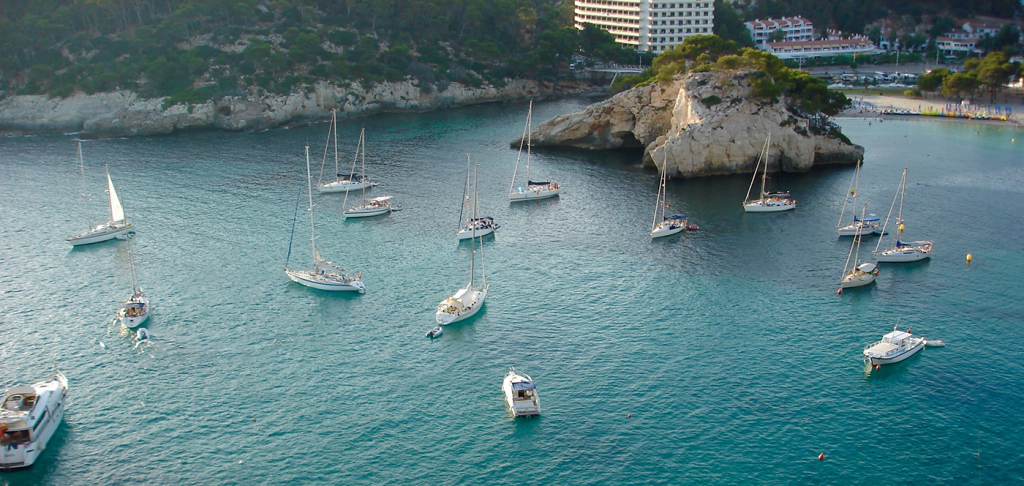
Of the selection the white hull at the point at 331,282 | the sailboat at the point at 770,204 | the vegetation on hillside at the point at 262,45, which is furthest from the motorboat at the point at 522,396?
the vegetation on hillside at the point at 262,45

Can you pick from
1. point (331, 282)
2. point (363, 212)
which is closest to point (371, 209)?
point (363, 212)

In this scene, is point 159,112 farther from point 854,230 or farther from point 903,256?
point 903,256

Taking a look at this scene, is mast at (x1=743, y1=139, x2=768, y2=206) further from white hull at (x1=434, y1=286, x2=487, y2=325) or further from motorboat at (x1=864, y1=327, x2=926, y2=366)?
white hull at (x1=434, y1=286, x2=487, y2=325)

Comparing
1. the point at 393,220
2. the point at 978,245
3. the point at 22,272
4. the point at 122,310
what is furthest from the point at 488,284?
the point at 978,245

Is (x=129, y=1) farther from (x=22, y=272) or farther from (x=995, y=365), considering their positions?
(x=995, y=365)

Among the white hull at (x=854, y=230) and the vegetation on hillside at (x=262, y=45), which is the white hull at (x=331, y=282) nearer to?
the white hull at (x=854, y=230)

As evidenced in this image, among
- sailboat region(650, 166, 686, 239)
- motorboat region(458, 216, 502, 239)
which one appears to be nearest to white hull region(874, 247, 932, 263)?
sailboat region(650, 166, 686, 239)

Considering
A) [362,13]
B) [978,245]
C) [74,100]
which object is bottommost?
[978,245]
